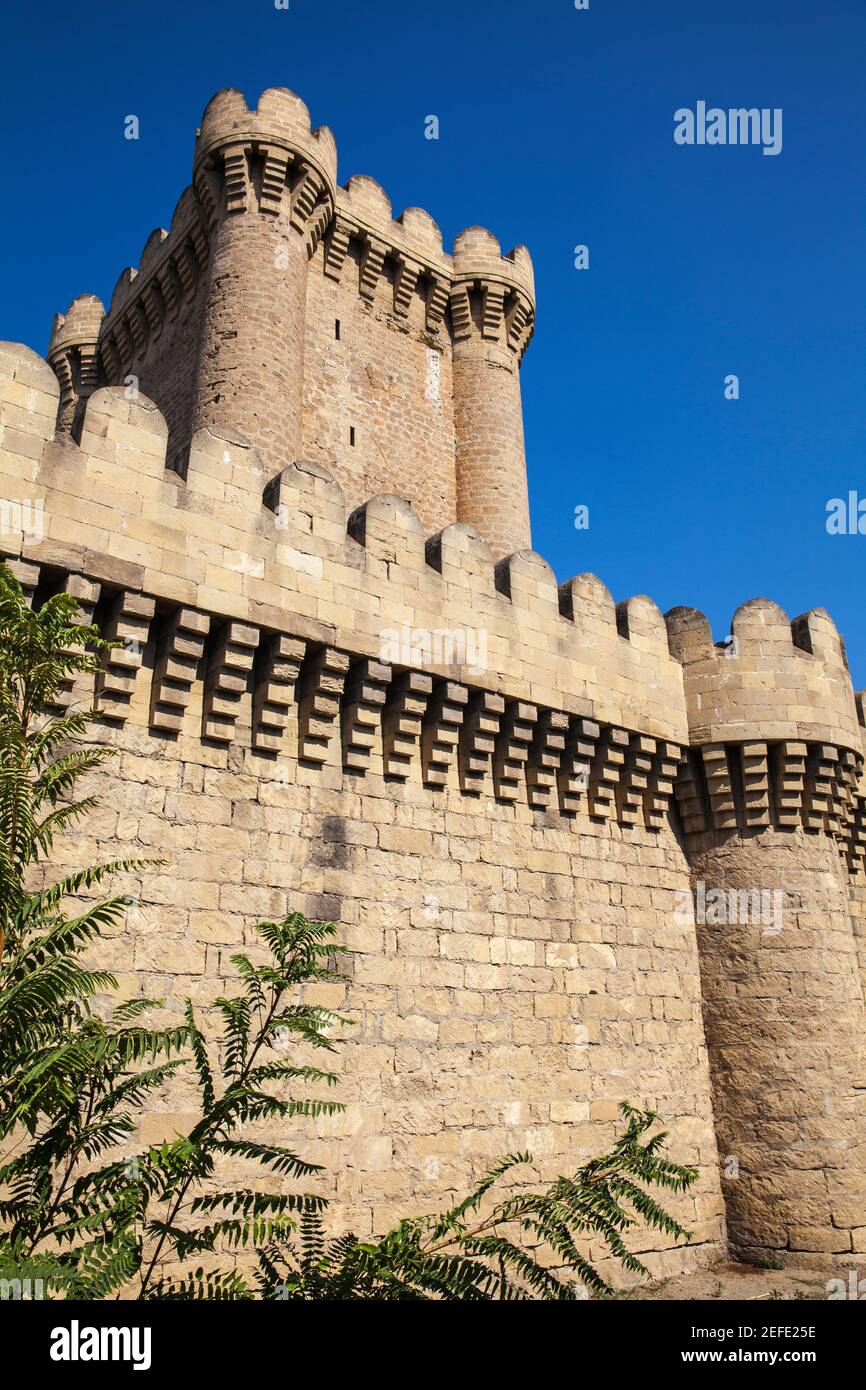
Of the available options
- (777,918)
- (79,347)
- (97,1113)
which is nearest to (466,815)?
(777,918)

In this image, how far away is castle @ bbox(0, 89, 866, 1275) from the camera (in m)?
6.38

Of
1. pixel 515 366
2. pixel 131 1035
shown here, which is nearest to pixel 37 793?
pixel 131 1035

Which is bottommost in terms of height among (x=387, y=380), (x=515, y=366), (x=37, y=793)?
(x=37, y=793)

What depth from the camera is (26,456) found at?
6.07 m

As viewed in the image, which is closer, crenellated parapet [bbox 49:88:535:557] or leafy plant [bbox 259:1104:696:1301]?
leafy plant [bbox 259:1104:696:1301]

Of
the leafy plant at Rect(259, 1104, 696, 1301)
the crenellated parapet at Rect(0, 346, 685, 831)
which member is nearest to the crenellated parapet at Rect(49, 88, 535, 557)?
the crenellated parapet at Rect(0, 346, 685, 831)

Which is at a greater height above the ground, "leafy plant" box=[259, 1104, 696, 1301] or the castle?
the castle

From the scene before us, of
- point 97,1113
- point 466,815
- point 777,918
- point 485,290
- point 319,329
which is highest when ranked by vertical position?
point 485,290

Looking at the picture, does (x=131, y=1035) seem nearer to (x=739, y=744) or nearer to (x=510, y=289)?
(x=739, y=744)

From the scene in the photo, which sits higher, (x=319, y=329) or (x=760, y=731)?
(x=319, y=329)

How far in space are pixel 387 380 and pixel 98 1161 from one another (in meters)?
13.7

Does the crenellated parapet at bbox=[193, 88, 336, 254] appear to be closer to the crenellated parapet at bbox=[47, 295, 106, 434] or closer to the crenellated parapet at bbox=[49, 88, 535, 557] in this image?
the crenellated parapet at bbox=[49, 88, 535, 557]

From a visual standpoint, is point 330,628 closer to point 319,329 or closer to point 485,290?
point 319,329

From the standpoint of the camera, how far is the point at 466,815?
8.20m
